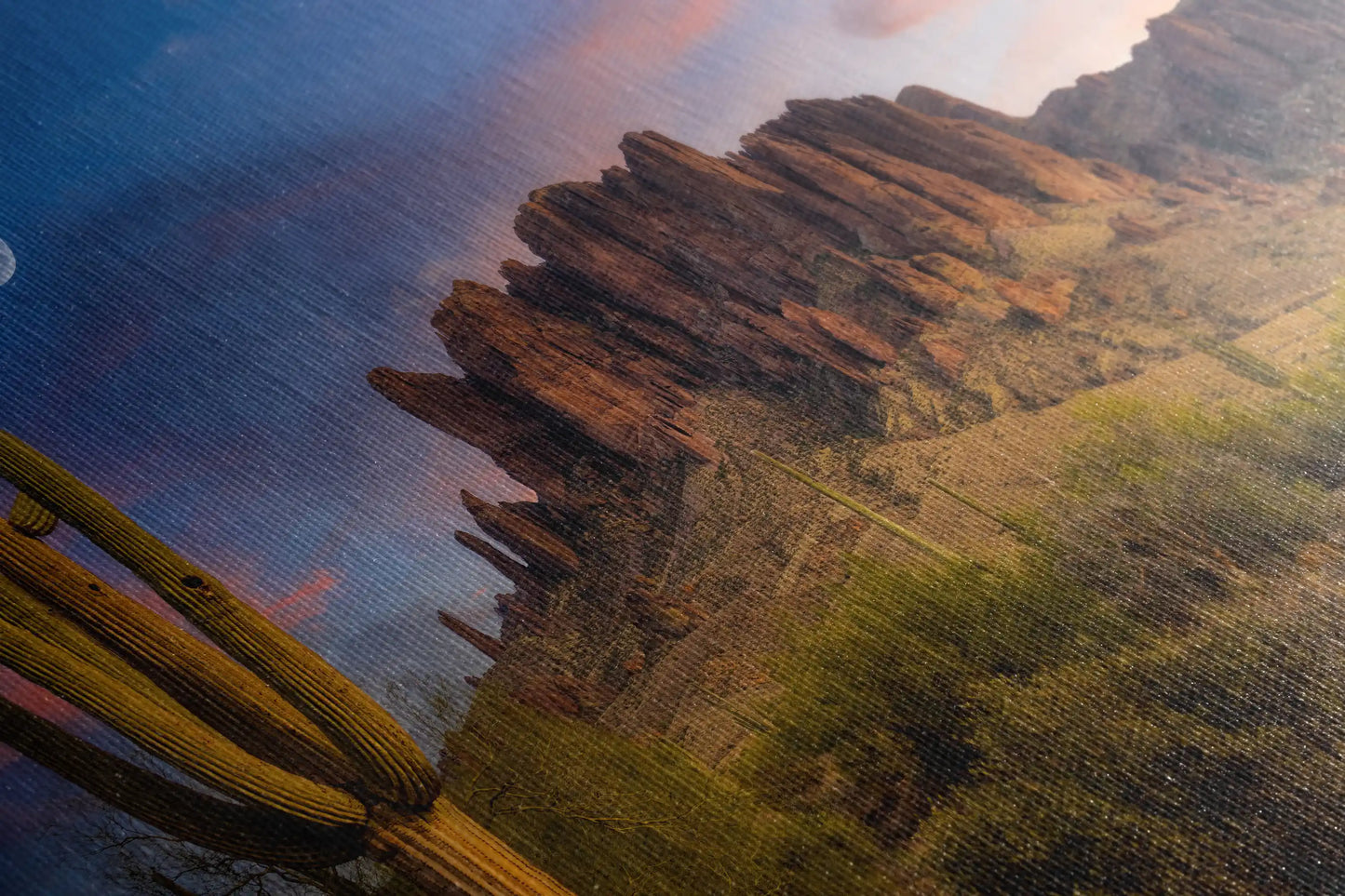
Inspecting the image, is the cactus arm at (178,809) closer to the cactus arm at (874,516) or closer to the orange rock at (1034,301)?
the cactus arm at (874,516)

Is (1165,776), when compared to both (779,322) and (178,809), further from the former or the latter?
(178,809)

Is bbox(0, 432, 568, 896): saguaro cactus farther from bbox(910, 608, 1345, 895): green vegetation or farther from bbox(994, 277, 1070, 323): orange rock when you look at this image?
bbox(994, 277, 1070, 323): orange rock

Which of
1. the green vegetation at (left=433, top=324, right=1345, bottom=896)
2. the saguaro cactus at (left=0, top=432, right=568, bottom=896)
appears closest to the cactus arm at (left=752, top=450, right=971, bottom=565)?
the green vegetation at (left=433, top=324, right=1345, bottom=896)

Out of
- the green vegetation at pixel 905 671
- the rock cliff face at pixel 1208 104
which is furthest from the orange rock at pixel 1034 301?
the green vegetation at pixel 905 671

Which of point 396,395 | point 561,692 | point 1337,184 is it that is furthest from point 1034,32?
point 561,692

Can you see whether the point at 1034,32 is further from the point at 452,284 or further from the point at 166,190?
the point at 166,190

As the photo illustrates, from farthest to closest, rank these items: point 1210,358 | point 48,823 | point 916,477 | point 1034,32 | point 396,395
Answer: point 1034,32
point 1210,358
point 916,477
point 396,395
point 48,823
